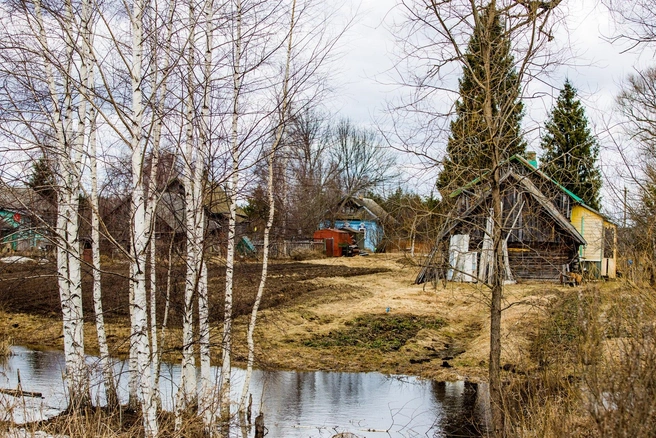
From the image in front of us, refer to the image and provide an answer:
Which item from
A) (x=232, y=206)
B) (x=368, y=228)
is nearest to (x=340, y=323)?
(x=232, y=206)

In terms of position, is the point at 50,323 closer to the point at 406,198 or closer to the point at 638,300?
the point at 406,198

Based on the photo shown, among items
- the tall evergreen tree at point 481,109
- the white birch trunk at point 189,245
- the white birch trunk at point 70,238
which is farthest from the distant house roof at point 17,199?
the tall evergreen tree at point 481,109

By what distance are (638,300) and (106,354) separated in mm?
7282

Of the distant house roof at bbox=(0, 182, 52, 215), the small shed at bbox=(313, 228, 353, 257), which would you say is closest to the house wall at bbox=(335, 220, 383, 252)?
the small shed at bbox=(313, 228, 353, 257)

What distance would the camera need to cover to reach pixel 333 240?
48.3 m

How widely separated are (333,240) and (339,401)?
3630 cm

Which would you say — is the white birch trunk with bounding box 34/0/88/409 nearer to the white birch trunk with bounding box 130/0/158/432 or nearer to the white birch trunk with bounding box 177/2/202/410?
the white birch trunk with bounding box 177/2/202/410

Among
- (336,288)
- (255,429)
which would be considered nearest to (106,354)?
(255,429)

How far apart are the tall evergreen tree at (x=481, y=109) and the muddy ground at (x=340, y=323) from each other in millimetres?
2855

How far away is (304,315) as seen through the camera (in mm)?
19828

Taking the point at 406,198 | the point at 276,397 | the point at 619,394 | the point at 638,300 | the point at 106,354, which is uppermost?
the point at 406,198

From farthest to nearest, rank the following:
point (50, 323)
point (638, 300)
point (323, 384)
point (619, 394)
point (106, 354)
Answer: point (50, 323)
point (323, 384)
point (106, 354)
point (638, 300)
point (619, 394)

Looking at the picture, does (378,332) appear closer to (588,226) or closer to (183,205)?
(183,205)

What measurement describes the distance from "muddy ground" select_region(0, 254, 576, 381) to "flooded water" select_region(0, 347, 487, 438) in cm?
65
